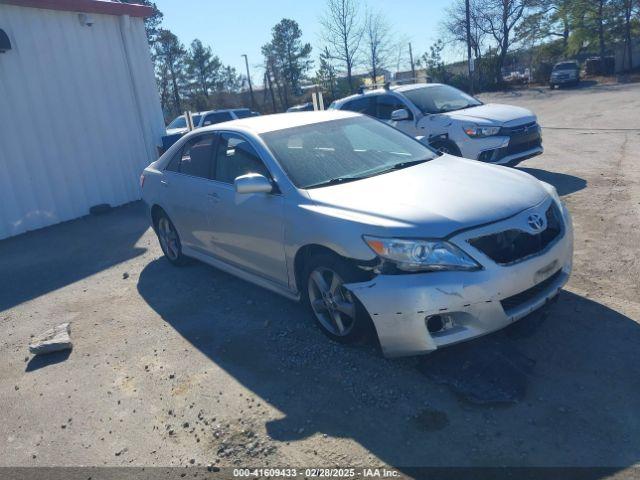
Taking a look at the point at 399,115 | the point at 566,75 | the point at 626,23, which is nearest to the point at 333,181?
the point at 399,115

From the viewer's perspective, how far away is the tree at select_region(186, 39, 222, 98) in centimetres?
5056

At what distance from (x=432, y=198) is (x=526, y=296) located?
0.88 m

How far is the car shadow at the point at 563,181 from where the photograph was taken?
25.4 ft

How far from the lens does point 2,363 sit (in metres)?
4.68

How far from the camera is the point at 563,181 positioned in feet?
27.3

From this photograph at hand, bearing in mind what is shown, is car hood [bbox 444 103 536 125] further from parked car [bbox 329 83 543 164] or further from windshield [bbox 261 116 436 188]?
windshield [bbox 261 116 436 188]

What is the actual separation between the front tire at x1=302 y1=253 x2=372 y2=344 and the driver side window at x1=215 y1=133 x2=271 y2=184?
99cm

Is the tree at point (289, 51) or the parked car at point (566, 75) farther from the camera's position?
the tree at point (289, 51)

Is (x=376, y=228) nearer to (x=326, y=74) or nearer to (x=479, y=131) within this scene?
(x=479, y=131)

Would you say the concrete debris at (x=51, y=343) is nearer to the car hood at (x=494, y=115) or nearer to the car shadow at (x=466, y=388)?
the car shadow at (x=466, y=388)

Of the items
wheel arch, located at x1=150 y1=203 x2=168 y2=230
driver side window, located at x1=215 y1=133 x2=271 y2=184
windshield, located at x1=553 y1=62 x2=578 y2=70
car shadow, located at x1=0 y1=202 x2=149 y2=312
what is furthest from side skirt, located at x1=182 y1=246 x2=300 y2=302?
windshield, located at x1=553 y1=62 x2=578 y2=70

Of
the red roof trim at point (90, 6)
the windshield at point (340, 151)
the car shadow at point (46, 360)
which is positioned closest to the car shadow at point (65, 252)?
the car shadow at point (46, 360)

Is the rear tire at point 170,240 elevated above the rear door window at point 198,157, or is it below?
below

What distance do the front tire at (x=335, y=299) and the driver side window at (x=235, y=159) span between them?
989 millimetres
